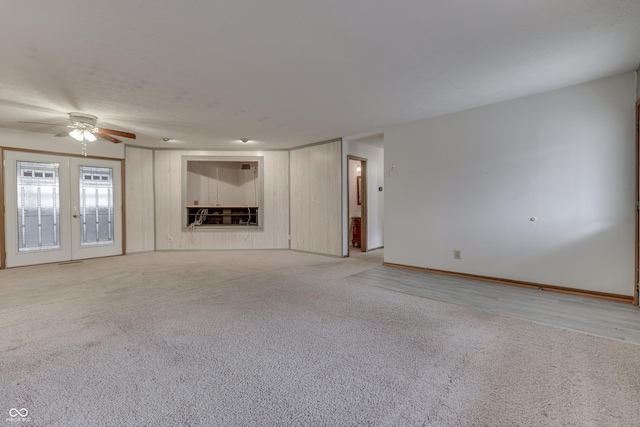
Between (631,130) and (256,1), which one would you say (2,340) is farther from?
(631,130)

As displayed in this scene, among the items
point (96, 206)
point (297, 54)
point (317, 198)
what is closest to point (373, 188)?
point (317, 198)

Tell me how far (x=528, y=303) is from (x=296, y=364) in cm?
275

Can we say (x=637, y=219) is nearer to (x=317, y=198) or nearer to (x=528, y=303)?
(x=528, y=303)

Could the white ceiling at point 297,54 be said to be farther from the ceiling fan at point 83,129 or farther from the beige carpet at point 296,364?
the beige carpet at point 296,364

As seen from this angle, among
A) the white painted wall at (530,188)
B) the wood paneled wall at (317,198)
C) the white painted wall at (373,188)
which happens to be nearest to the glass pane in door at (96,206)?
the wood paneled wall at (317,198)

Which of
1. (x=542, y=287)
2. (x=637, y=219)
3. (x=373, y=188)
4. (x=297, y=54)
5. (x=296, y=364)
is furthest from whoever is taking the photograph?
(x=373, y=188)

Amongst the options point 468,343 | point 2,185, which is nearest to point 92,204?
point 2,185

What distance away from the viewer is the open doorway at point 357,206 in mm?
6789

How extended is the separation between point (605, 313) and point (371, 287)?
2.39 meters

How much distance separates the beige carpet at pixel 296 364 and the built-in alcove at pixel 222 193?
3784 millimetres

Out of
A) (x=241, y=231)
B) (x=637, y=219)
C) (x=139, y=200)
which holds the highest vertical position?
(x=139, y=200)

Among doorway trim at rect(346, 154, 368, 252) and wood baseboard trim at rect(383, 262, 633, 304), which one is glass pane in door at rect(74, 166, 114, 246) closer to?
doorway trim at rect(346, 154, 368, 252)

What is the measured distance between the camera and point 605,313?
9.51 ft

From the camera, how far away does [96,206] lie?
240 inches
